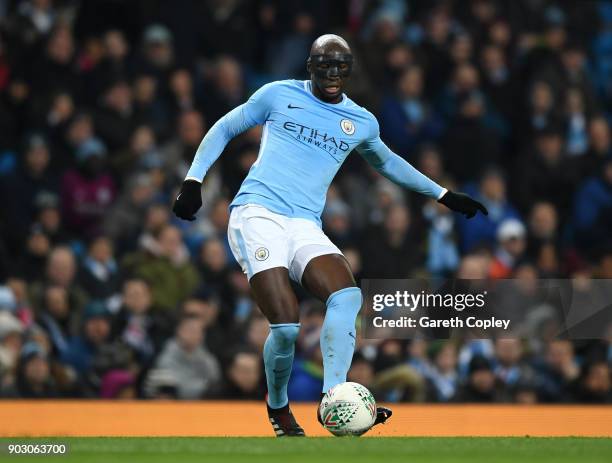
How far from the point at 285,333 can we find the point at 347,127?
1.29 m

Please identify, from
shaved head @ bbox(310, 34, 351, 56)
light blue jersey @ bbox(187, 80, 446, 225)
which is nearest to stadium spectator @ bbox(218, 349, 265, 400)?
light blue jersey @ bbox(187, 80, 446, 225)

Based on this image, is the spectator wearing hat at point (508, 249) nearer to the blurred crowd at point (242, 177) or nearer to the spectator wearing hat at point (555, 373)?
the blurred crowd at point (242, 177)

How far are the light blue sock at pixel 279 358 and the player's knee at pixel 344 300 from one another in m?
0.27

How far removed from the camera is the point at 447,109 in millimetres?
16438

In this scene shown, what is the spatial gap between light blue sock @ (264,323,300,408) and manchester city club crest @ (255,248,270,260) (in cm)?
39

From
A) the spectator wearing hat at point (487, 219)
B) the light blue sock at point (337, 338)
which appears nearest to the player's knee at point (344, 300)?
the light blue sock at point (337, 338)

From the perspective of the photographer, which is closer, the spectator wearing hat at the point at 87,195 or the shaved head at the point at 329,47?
the shaved head at the point at 329,47

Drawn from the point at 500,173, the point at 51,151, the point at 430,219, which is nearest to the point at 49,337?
the point at 51,151

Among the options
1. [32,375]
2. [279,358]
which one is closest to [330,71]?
[279,358]

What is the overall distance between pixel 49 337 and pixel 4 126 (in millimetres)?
2670

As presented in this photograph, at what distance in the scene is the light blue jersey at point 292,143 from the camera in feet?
27.8

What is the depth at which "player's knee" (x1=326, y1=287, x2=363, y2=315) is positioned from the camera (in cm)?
806

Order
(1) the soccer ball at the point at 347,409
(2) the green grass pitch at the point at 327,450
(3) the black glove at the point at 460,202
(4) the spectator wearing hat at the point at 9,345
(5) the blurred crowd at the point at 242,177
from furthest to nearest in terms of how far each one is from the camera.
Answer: (5) the blurred crowd at the point at 242,177 < (4) the spectator wearing hat at the point at 9,345 < (3) the black glove at the point at 460,202 < (1) the soccer ball at the point at 347,409 < (2) the green grass pitch at the point at 327,450

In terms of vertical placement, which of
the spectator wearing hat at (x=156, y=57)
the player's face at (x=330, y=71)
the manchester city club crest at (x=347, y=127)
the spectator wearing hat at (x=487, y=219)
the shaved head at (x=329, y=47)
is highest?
the spectator wearing hat at (x=156, y=57)
